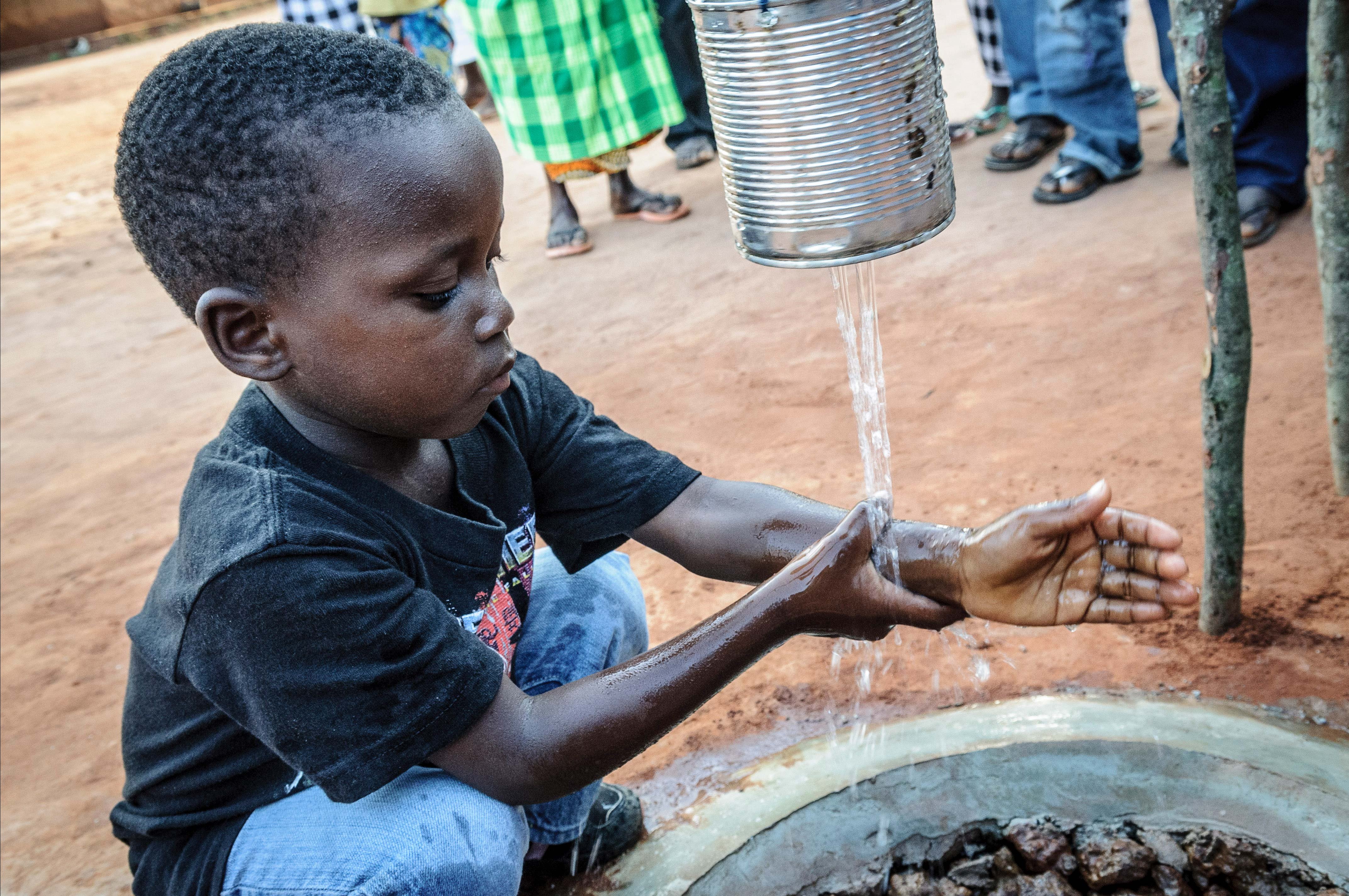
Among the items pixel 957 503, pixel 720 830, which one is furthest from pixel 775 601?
pixel 957 503

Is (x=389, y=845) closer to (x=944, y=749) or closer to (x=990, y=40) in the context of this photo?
(x=944, y=749)

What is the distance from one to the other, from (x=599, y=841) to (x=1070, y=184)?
303 cm

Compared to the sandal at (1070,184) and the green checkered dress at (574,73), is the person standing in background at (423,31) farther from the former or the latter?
the sandal at (1070,184)

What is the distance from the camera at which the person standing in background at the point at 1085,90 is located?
12.7 ft

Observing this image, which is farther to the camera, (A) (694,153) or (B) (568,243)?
(A) (694,153)

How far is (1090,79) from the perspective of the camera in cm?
394

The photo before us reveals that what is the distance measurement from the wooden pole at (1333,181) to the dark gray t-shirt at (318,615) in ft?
4.15

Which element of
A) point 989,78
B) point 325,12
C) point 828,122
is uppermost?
point 828,122

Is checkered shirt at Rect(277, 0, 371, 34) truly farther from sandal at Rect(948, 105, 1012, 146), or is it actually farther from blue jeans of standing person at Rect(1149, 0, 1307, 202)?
blue jeans of standing person at Rect(1149, 0, 1307, 202)

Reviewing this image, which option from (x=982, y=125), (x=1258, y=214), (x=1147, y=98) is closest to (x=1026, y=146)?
(x=982, y=125)

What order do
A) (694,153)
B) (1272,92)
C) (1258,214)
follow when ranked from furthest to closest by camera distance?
(694,153) → (1272,92) → (1258,214)

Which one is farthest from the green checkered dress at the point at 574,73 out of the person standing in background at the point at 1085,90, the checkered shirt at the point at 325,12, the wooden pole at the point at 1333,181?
the wooden pole at the point at 1333,181

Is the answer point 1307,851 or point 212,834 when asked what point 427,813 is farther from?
point 1307,851

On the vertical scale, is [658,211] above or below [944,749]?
below
